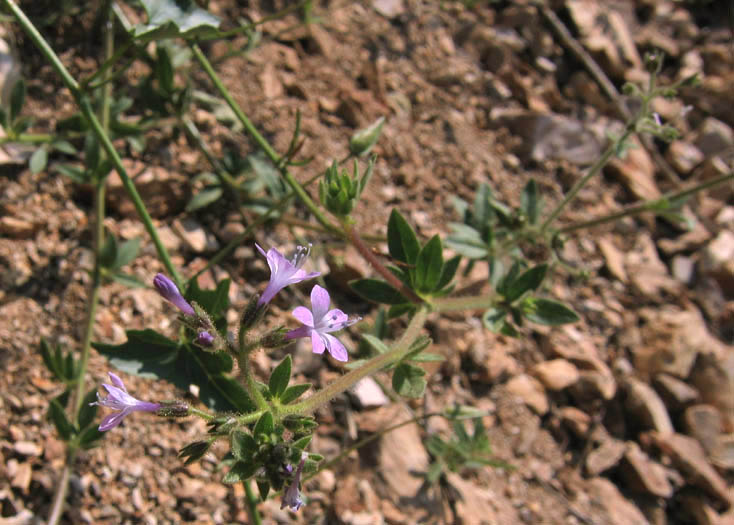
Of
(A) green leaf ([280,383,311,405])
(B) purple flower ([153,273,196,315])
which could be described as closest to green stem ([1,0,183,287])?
(B) purple flower ([153,273,196,315])

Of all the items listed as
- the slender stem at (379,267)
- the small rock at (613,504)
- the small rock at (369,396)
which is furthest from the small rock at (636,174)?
the slender stem at (379,267)

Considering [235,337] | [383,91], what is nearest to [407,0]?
[383,91]

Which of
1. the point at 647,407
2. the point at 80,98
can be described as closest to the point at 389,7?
the point at 80,98

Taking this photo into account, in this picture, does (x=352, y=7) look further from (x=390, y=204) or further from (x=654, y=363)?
(x=654, y=363)

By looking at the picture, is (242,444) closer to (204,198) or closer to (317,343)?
(317,343)

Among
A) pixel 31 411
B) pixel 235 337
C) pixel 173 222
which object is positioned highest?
pixel 235 337

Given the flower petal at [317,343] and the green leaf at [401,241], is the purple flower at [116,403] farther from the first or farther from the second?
the green leaf at [401,241]
